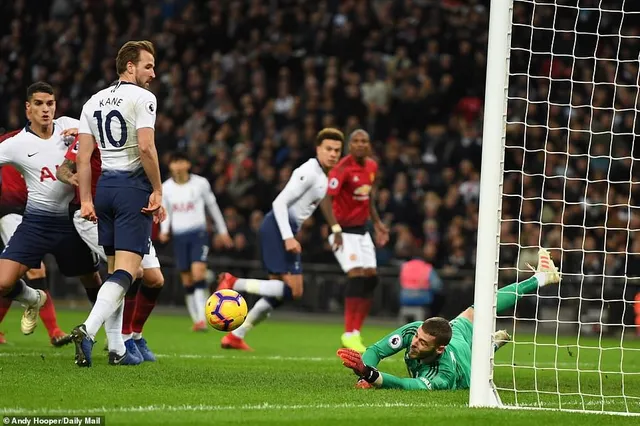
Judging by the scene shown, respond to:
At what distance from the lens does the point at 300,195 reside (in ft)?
40.9

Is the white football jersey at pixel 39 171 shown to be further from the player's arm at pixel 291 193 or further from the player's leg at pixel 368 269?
the player's leg at pixel 368 269

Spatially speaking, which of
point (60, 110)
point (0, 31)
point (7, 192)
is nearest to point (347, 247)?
point (7, 192)

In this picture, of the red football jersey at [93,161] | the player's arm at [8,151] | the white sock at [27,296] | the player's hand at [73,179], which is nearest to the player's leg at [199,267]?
the white sock at [27,296]

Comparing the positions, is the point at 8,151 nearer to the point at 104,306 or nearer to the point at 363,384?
the point at 104,306

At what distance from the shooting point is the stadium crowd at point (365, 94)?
19.5 metres

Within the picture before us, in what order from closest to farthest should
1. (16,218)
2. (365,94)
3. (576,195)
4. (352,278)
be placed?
Answer: (16,218), (352,278), (576,195), (365,94)

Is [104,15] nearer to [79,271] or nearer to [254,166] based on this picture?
[254,166]

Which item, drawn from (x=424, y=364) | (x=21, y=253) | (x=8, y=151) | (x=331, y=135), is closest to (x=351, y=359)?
(x=424, y=364)

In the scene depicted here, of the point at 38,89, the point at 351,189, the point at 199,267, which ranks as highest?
the point at 38,89

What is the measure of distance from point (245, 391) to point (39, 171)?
321 cm

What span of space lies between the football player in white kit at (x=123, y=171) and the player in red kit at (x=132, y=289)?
23.5 inches

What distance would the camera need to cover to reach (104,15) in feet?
87.9

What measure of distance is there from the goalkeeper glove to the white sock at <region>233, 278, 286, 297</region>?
4.43 metres

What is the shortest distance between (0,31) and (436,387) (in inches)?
877
